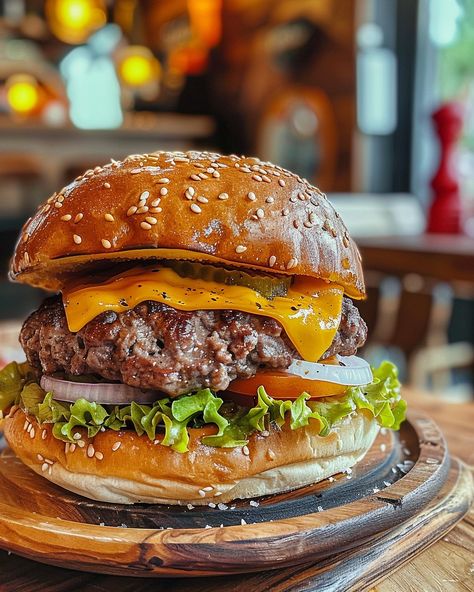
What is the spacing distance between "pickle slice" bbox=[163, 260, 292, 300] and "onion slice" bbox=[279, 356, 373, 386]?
155 mm

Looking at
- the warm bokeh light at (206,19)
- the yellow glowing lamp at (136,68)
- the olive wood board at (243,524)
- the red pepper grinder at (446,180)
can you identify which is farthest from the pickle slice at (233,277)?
the warm bokeh light at (206,19)

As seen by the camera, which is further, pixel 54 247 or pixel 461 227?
pixel 461 227

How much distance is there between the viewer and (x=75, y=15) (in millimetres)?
6914

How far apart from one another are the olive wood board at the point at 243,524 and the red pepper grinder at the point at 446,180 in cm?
431

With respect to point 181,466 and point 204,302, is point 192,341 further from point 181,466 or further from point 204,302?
point 181,466

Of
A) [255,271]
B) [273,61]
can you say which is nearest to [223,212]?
[255,271]

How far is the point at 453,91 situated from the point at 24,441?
19.1 ft

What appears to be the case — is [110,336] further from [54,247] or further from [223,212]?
[223,212]

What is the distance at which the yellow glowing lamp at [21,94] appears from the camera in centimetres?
809

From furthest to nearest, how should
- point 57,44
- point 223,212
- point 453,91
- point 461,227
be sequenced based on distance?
point 57,44 < point 453,91 < point 461,227 < point 223,212

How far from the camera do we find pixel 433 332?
4.48m

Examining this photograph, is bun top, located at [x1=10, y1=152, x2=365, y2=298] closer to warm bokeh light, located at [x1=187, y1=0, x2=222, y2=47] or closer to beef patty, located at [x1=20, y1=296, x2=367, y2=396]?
beef patty, located at [x1=20, y1=296, x2=367, y2=396]

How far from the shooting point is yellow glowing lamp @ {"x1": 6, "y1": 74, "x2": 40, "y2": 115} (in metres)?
8.09

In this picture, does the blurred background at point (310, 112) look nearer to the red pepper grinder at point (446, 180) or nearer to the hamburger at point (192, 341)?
the red pepper grinder at point (446, 180)
